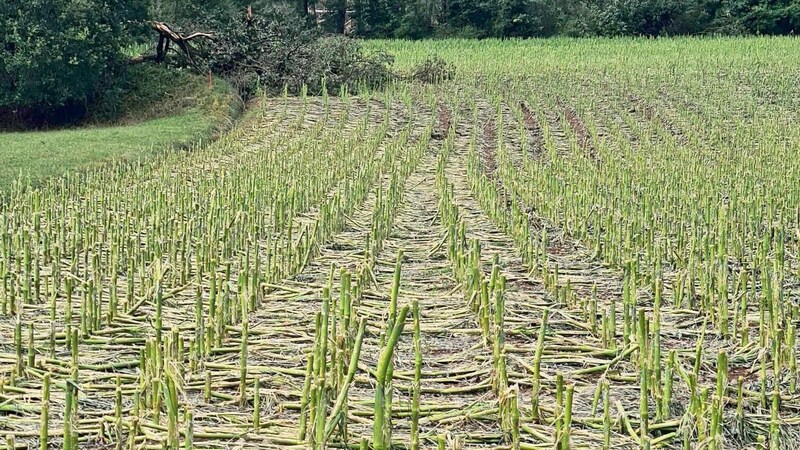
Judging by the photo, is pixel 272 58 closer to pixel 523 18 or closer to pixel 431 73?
pixel 431 73

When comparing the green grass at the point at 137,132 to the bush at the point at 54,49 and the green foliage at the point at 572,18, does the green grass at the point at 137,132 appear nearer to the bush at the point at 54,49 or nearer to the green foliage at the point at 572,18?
the bush at the point at 54,49

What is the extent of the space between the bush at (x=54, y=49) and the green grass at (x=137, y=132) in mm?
786

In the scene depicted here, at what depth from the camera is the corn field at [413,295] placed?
493cm

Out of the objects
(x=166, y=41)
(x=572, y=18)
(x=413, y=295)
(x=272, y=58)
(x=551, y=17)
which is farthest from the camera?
(x=572, y=18)

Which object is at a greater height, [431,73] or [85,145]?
[431,73]

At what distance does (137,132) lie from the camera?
17797 mm

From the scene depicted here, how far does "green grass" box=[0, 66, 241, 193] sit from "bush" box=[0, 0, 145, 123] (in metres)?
0.79

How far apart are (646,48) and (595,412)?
2910 cm

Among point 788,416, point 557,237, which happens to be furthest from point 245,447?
point 557,237

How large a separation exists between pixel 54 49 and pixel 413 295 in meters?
13.4

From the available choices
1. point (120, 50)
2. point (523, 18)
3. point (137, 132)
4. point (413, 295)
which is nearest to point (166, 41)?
point (120, 50)

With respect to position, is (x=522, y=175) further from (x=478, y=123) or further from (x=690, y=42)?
(x=690, y=42)

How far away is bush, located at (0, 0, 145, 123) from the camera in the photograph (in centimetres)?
1895

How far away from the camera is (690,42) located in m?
34.8
